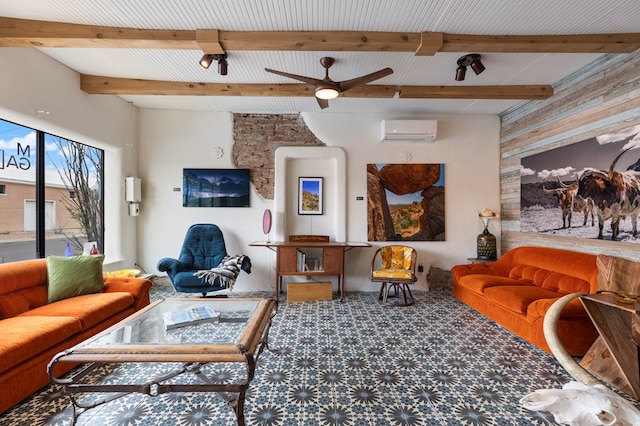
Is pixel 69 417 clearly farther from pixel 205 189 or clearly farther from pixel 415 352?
pixel 205 189

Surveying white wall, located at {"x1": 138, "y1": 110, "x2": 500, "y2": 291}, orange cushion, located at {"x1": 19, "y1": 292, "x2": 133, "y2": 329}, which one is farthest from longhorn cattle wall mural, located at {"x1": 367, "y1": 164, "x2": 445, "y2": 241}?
Answer: orange cushion, located at {"x1": 19, "y1": 292, "x2": 133, "y2": 329}

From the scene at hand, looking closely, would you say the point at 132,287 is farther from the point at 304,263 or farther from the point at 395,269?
the point at 395,269

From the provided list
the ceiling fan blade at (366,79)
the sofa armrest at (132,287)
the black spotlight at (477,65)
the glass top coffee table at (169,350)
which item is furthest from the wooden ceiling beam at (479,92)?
the sofa armrest at (132,287)

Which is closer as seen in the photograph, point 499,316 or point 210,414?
point 210,414

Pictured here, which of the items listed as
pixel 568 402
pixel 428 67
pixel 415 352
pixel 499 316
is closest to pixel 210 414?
pixel 415 352

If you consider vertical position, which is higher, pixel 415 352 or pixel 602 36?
pixel 602 36

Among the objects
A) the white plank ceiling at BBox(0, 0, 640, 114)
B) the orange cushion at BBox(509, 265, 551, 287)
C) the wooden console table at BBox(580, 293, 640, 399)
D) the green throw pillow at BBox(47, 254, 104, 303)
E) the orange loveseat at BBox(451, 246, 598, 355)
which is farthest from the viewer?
the orange cushion at BBox(509, 265, 551, 287)

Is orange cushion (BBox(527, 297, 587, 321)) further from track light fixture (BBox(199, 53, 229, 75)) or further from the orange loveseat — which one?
track light fixture (BBox(199, 53, 229, 75))

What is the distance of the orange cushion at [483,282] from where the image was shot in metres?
3.74

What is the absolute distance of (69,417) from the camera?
1883 millimetres

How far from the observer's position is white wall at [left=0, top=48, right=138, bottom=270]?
2969 millimetres

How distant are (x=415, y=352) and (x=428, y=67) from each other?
311 cm

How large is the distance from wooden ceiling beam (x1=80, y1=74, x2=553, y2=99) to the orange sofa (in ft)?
7.72

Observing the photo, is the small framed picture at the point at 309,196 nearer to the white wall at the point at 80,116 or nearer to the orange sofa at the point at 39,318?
the orange sofa at the point at 39,318
